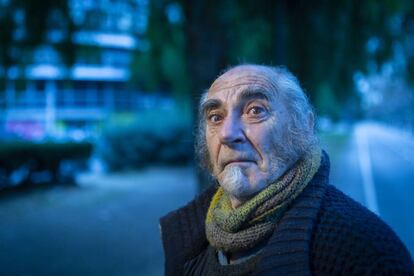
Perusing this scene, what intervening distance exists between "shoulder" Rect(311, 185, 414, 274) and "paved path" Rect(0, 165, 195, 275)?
14.4 feet

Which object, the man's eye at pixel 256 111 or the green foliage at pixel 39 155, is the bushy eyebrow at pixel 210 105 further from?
the green foliage at pixel 39 155

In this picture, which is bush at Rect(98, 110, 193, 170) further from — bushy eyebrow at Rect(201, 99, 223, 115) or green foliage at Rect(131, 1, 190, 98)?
bushy eyebrow at Rect(201, 99, 223, 115)

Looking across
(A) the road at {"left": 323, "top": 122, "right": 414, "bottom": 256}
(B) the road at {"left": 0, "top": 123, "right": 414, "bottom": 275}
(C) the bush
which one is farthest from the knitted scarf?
(C) the bush

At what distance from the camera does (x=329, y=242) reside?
1.46 meters

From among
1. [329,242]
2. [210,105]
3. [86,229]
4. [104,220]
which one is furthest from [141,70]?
[329,242]

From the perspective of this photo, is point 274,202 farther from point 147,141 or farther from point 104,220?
point 147,141

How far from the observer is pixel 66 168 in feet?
43.5

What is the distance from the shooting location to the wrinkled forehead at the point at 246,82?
69.1 inches

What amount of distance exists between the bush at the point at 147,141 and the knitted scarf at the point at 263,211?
631 inches

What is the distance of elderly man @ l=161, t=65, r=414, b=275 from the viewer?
4.74ft

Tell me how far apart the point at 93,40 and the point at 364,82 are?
22.2 feet

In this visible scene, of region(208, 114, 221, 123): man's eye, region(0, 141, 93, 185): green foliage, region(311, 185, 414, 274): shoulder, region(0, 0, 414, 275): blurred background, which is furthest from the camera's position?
region(0, 141, 93, 185): green foliage

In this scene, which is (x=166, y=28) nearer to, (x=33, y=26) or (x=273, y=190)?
(x=33, y=26)

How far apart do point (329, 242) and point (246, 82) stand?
0.66 m
